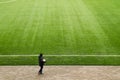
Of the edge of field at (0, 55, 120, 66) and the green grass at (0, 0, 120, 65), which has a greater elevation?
the edge of field at (0, 55, 120, 66)

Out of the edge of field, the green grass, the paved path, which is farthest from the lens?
the green grass

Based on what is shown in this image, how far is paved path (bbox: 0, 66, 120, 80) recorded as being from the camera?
23.9m

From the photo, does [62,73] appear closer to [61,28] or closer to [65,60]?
[65,60]

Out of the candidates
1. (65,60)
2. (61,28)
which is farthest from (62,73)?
(61,28)

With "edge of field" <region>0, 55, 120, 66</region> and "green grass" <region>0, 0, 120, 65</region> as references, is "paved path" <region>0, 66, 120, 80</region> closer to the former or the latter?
"edge of field" <region>0, 55, 120, 66</region>

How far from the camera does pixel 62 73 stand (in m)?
24.7

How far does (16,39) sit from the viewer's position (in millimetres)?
33719

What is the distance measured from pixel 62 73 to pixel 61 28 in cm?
1291

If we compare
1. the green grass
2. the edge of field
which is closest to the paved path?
the edge of field

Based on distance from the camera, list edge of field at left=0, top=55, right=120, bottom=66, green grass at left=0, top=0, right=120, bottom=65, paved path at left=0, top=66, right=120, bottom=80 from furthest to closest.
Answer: green grass at left=0, top=0, right=120, bottom=65 → edge of field at left=0, top=55, right=120, bottom=66 → paved path at left=0, top=66, right=120, bottom=80

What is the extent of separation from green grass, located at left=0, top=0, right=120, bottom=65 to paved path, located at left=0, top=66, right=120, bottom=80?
4.87 ft

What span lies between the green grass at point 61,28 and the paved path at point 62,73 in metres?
1.48

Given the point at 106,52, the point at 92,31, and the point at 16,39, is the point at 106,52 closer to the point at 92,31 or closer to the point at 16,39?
the point at 92,31

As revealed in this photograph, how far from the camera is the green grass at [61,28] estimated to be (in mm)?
31219
